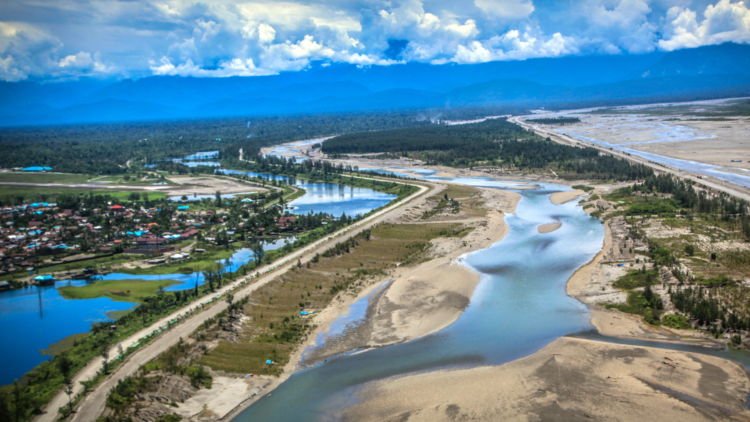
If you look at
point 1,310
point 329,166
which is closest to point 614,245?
point 1,310

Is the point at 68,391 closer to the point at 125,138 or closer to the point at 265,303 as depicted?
the point at 265,303

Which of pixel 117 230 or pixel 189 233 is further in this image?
pixel 117 230

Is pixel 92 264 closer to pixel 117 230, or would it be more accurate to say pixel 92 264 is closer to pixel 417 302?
pixel 117 230

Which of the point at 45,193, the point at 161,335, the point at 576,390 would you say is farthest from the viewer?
the point at 45,193

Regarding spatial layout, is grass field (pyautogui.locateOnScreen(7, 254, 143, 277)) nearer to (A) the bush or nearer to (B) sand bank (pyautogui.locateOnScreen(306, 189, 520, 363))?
(B) sand bank (pyautogui.locateOnScreen(306, 189, 520, 363))

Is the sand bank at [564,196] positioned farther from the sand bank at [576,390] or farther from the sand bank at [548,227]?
the sand bank at [576,390]

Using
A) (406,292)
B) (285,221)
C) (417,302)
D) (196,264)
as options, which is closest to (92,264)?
(196,264)
